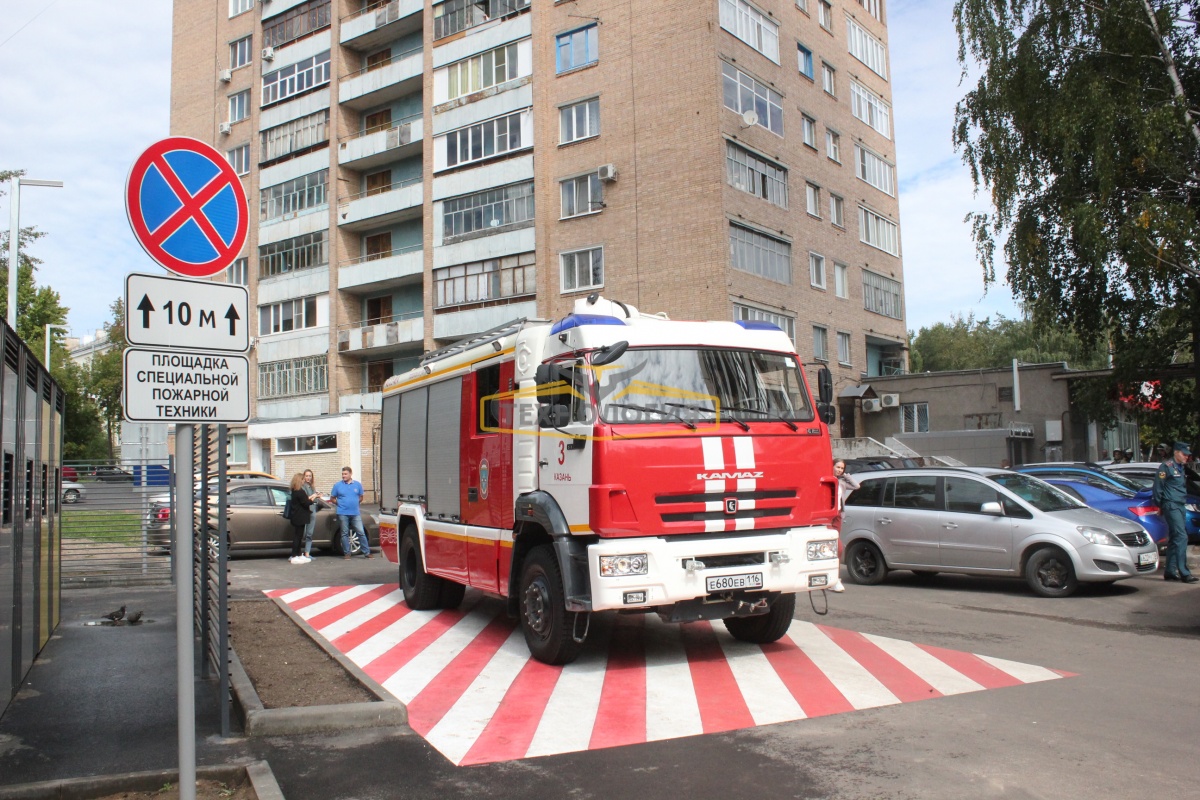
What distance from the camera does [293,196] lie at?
4559 centimetres

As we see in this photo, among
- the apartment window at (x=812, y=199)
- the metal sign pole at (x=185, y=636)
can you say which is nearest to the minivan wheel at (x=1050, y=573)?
the metal sign pole at (x=185, y=636)

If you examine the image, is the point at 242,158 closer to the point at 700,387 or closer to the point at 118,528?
the point at 118,528

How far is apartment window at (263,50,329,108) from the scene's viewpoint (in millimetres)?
44750

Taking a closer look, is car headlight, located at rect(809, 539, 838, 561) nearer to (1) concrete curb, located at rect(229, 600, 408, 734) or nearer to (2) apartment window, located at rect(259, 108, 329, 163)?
(1) concrete curb, located at rect(229, 600, 408, 734)

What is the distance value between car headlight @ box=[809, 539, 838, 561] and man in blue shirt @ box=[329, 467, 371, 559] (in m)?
12.0

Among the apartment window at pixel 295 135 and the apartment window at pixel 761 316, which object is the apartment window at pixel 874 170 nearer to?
the apartment window at pixel 761 316

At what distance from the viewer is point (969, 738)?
6023 millimetres

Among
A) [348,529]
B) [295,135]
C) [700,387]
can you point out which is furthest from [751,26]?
[700,387]

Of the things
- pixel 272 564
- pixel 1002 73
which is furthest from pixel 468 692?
pixel 1002 73

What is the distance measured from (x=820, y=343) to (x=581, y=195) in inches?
435

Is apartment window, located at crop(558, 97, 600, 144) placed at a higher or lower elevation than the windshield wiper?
higher

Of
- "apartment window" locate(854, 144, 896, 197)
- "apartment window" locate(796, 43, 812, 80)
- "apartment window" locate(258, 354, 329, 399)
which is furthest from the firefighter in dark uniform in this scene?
"apartment window" locate(258, 354, 329, 399)

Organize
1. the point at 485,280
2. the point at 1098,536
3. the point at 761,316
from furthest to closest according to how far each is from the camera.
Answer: the point at 485,280 < the point at 761,316 < the point at 1098,536

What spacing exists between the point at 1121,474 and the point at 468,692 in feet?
54.4
